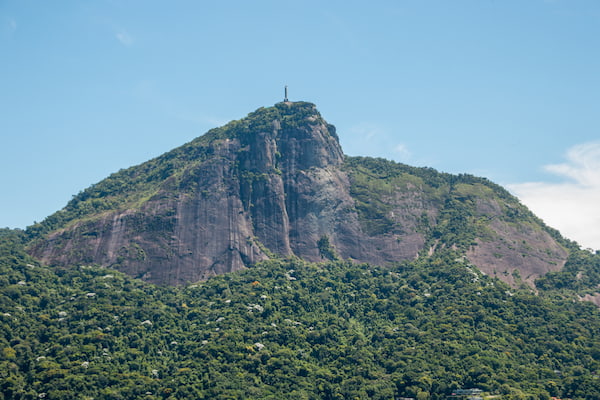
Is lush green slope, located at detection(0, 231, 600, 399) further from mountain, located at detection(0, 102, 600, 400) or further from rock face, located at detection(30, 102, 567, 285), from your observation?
rock face, located at detection(30, 102, 567, 285)

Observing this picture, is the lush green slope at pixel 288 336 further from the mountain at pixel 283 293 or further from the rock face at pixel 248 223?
the rock face at pixel 248 223

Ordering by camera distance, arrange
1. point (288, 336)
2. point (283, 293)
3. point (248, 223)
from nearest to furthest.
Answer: point (288, 336), point (283, 293), point (248, 223)

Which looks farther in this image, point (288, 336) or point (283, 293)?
point (283, 293)

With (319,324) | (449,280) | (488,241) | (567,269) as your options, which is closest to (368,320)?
(319,324)

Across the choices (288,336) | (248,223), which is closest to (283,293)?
(288,336)

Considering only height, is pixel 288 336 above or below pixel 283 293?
below

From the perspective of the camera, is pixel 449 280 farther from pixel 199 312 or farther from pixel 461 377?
pixel 199 312

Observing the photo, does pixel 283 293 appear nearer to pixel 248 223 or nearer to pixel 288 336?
pixel 288 336
